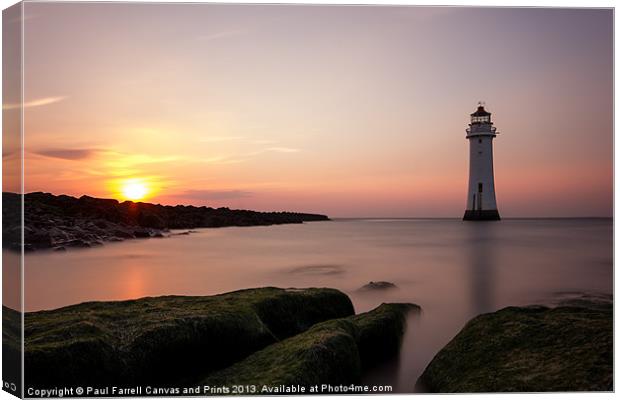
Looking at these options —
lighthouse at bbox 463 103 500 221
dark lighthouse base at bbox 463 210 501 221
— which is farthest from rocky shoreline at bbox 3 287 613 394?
lighthouse at bbox 463 103 500 221

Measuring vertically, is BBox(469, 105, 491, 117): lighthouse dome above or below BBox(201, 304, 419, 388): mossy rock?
above

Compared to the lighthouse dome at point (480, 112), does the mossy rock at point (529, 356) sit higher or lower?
lower

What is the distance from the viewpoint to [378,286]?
7961 millimetres

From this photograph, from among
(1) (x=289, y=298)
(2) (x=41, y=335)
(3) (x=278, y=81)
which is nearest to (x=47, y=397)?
(2) (x=41, y=335)

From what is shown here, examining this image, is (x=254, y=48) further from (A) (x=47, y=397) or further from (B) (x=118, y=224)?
(A) (x=47, y=397)

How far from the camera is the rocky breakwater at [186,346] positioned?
15.2 feet

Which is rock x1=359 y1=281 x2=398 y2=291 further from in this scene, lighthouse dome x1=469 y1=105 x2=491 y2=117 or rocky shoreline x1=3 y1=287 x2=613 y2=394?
lighthouse dome x1=469 y1=105 x2=491 y2=117

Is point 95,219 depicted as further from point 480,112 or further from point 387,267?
point 480,112

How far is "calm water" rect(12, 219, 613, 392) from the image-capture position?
615 cm

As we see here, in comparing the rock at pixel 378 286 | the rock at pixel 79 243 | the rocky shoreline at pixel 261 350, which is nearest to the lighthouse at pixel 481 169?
the rocky shoreline at pixel 261 350

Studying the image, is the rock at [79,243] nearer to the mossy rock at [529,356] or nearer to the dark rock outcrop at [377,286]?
the dark rock outcrop at [377,286]

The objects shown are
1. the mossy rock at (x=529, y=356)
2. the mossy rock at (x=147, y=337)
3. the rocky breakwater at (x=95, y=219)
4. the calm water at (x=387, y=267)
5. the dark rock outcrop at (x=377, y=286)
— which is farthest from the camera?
the dark rock outcrop at (x=377, y=286)

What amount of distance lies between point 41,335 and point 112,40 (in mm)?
2957

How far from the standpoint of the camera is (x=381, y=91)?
6367 mm
